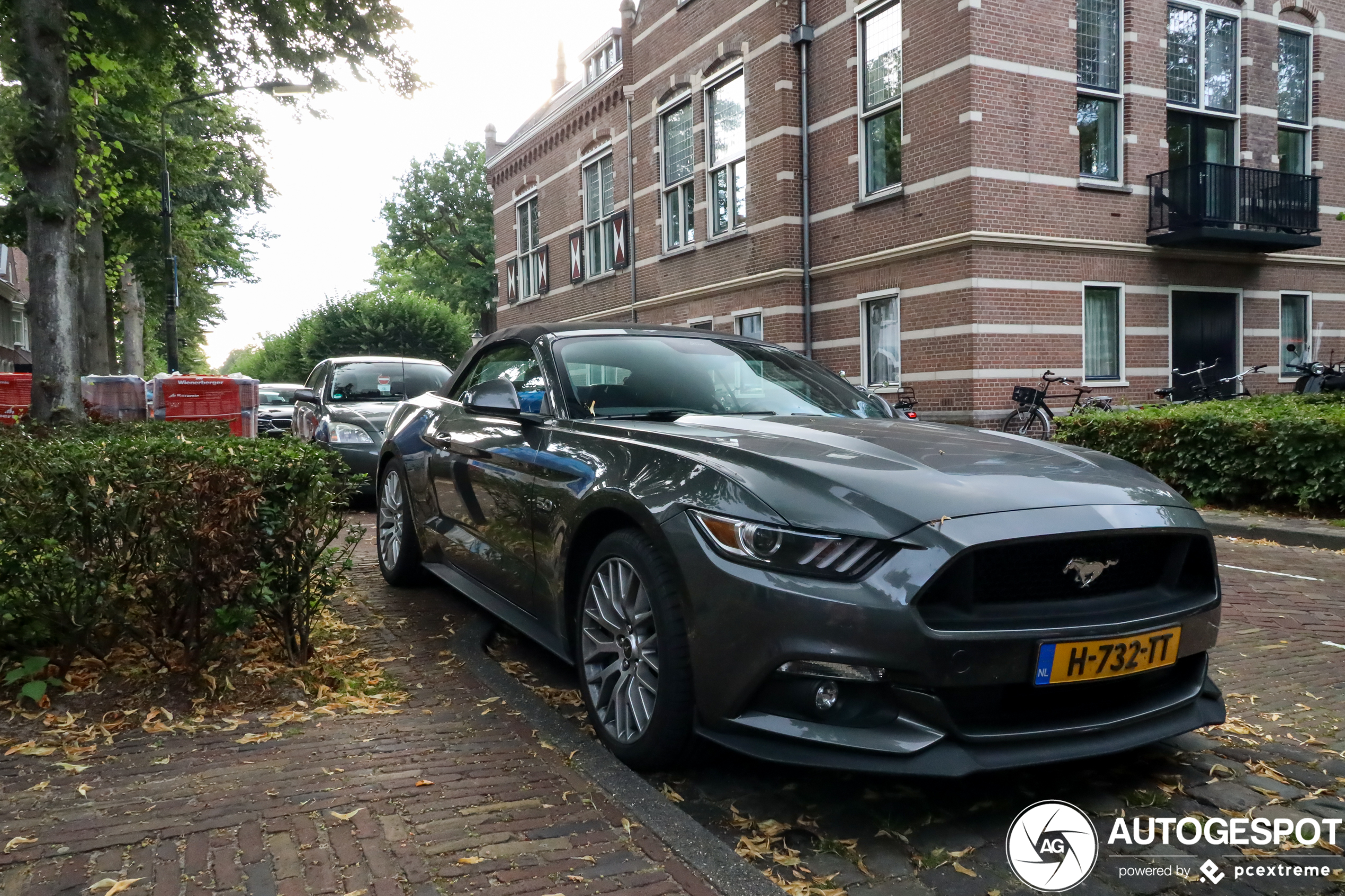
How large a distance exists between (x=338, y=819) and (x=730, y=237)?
A: 18.6m

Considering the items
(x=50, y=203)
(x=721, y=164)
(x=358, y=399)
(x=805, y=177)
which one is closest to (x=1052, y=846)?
(x=50, y=203)

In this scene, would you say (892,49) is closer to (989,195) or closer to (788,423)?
(989,195)

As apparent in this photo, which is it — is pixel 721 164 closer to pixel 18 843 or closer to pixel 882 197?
pixel 882 197

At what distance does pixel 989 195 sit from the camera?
49.8ft

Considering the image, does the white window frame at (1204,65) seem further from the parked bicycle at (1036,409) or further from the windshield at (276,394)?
the windshield at (276,394)

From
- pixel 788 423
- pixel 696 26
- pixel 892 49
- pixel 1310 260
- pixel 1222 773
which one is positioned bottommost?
pixel 1222 773

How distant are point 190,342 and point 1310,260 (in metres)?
44.5

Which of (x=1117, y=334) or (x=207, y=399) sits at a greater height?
(x=1117, y=334)

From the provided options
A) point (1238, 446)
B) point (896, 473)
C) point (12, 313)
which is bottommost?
point (1238, 446)

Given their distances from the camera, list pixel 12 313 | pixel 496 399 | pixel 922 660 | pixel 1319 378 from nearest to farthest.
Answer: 1. pixel 922 660
2. pixel 496 399
3. pixel 1319 378
4. pixel 12 313

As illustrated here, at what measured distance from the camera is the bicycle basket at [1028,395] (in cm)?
1449

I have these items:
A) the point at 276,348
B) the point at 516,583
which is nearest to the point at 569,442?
the point at 516,583

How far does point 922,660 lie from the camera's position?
2574 millimetres

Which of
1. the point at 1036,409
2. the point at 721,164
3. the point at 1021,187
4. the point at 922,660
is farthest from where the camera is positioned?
the point at 721,164
